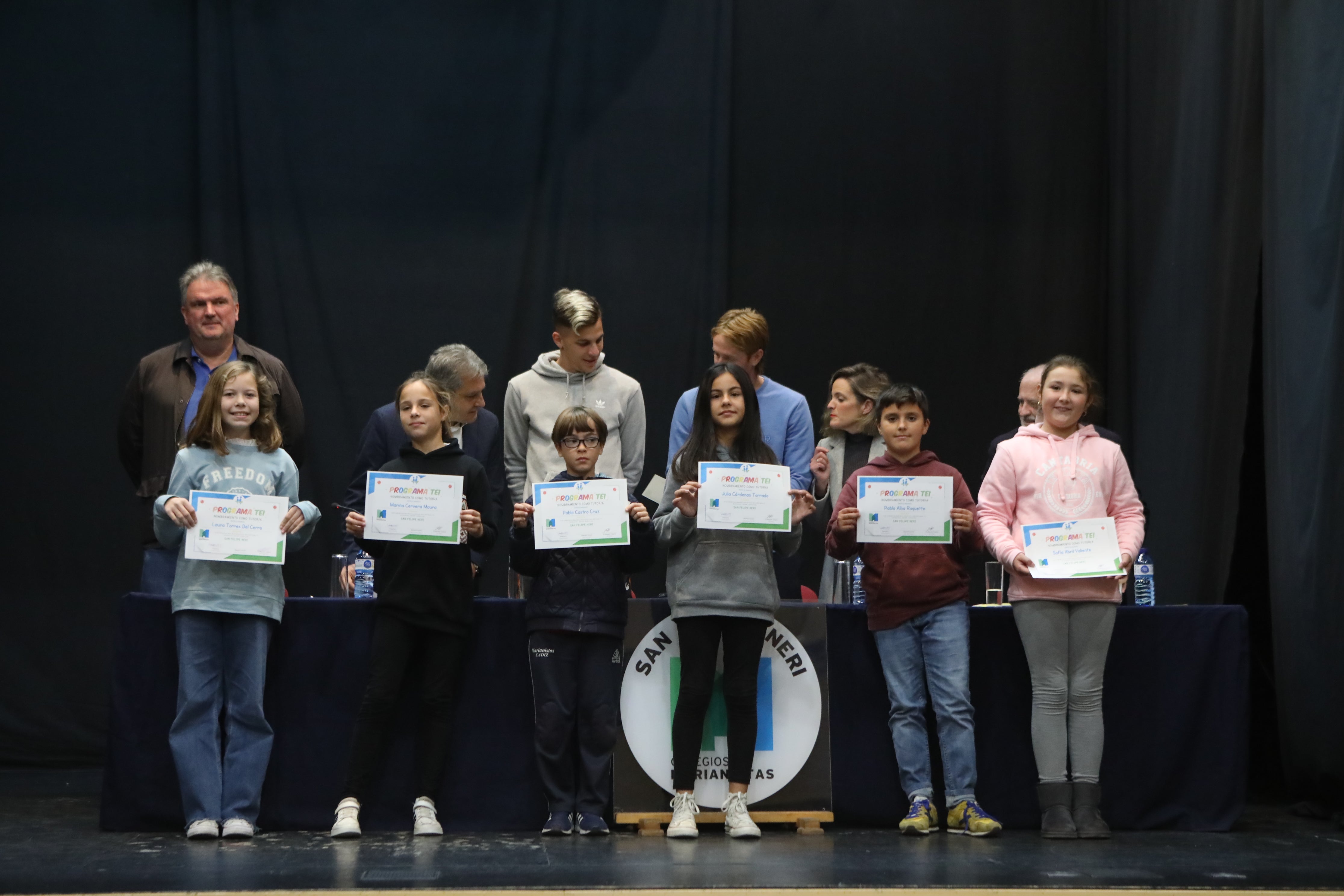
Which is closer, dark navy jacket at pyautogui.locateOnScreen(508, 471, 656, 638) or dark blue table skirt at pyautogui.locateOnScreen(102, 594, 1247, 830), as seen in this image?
dark navy jacket at pyautogui.locateOnScreen(508, 471, 656, 638)

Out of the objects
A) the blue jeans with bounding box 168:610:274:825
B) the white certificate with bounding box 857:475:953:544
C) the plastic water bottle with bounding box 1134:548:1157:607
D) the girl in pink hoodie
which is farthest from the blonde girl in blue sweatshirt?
the plastic water bottle with bounding box 1134:548:1157:607

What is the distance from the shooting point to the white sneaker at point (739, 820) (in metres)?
4.21

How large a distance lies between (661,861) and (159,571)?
A: 2.06 metres

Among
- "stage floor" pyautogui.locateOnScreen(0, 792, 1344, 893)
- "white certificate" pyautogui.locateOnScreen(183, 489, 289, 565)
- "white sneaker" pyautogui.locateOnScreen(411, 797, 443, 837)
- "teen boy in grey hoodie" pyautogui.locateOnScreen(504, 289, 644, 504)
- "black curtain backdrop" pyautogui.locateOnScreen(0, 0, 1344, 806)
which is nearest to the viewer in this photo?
"stage floor" pyautogui.locateOnScreen(0, 792, 1344, 893)

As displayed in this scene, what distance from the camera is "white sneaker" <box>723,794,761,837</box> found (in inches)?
166

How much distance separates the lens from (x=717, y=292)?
22.0 ft

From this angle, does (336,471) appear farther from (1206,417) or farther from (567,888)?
(1206,417)

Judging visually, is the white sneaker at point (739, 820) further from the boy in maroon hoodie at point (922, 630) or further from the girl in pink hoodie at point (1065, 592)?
the girl in pink hoodie at point (1065, 592)

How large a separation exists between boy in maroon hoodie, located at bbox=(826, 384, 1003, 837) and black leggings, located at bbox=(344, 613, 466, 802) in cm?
136

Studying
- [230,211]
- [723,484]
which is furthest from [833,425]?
[230,211]

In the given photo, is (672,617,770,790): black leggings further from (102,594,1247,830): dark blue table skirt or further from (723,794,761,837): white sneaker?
(102,594,1247,830): dark blue table skirt

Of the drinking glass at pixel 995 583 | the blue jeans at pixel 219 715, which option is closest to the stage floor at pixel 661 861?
the blue jeans at pixel 219 715

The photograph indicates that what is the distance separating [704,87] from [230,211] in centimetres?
248

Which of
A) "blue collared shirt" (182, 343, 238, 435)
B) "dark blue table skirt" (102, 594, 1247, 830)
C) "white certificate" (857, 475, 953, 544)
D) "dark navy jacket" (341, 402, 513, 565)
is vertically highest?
"blue collared shirt" (182, 343, 238, 435)
